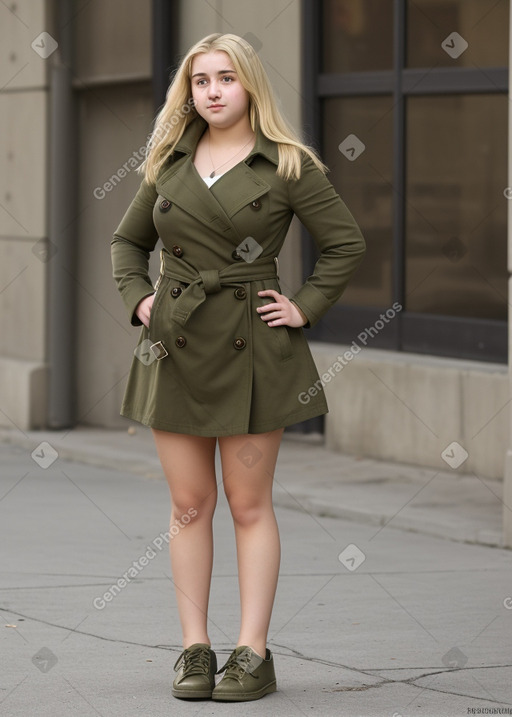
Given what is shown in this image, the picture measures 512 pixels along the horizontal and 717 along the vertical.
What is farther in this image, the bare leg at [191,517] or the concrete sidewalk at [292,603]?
the concrete sidewalk at [292,603]

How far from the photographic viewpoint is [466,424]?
9422 millimetres

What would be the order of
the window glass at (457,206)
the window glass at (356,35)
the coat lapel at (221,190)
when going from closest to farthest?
the coat lapel at (221,190) < the window glass at (457,206) < the window glass at (356,35)

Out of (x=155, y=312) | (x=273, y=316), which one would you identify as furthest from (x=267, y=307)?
(x=155, y=312)

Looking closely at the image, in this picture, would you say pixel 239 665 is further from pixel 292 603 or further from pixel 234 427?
pixel 292 603

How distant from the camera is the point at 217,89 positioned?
4672mm

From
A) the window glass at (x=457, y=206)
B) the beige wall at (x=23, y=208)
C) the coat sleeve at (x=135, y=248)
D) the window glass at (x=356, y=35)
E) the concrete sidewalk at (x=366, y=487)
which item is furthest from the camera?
the beige wall at (x=23, y=208)

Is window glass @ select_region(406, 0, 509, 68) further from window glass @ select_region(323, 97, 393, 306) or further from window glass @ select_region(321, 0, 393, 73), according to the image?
window glass @ select_region(323, 97, 393, 306)

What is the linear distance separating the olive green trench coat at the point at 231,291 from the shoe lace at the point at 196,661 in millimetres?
688

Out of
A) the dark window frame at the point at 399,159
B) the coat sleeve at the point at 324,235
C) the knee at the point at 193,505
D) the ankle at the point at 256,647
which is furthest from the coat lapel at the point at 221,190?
the dark window frame at the point at 399,159

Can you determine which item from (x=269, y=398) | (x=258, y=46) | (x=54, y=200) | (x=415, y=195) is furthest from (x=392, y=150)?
(x=269, y=398)

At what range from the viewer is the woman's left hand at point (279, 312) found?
15.6ft

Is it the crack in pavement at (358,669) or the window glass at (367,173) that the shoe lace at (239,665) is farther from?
the window glass at (367,173)

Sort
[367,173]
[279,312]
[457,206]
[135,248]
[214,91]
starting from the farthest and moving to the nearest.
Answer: [367,173]
[457,206]
[135,248]
[279,312]
[214,91]

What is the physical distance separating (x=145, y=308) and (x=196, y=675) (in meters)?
1.13
